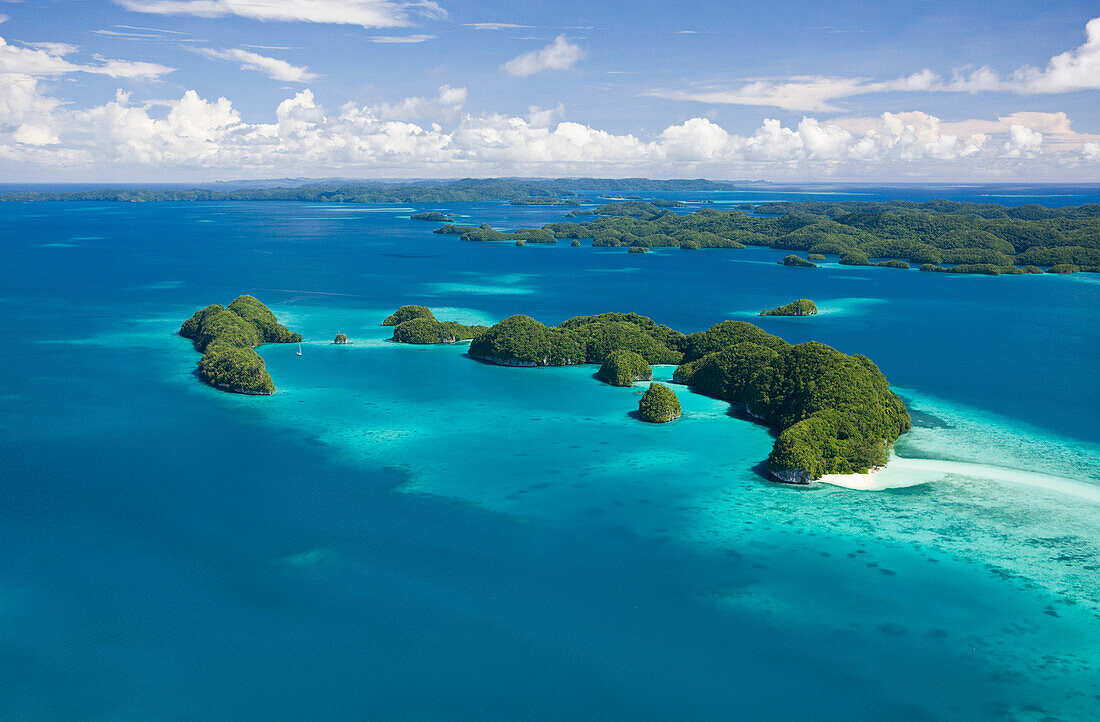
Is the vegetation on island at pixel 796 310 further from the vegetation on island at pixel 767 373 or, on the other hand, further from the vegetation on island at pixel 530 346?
the vegetation on island at pixel 530 346

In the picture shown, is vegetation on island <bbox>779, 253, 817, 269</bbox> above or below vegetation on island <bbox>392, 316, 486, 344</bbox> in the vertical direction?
above

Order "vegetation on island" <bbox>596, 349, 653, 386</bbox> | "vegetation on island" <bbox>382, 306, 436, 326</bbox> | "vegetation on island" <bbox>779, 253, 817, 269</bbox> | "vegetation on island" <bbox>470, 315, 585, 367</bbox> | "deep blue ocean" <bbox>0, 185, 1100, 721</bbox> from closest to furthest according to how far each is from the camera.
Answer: "deep blue ocean" <bbox>0, 185, 1100, 721</bbox>
"vegetation on island" <bbox>596, 349, 653, 386</bbox>
"vegetation on island" <bbox>470, 315, 585, 367</bbox>
"vegetation on island" <bbox>382, 306, 436, 326</bbox>
"vegetation on island" <bbox>779, 253, 817, 269</bbox>

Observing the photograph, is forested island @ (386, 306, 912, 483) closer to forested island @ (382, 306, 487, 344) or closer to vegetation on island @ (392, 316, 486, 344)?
forested island @ (382, 306, 487, 344)

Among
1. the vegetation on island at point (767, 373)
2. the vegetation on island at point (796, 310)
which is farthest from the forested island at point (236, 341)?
the vegetation on island at point (796, 310)

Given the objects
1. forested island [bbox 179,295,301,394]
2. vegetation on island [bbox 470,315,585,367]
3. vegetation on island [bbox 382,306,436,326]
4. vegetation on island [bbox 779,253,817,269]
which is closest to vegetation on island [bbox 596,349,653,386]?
vegetation on island [bbox 470,315,585,367]

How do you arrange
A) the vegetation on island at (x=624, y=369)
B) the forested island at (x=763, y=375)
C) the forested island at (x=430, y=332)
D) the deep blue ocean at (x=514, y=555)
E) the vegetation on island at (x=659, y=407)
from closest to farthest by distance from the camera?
1. the deep blue ocean at (x=514, y=555)
2. the forested island at (x=763, y=375)
3. the vegetation on island at (x=659, y=407)
4. the vegetation on island at (x=624, y=369)
5. the forested island at (x=430, y=332)

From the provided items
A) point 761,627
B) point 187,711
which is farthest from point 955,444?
point 187,711

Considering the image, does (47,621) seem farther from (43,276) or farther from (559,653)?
(43,276)
